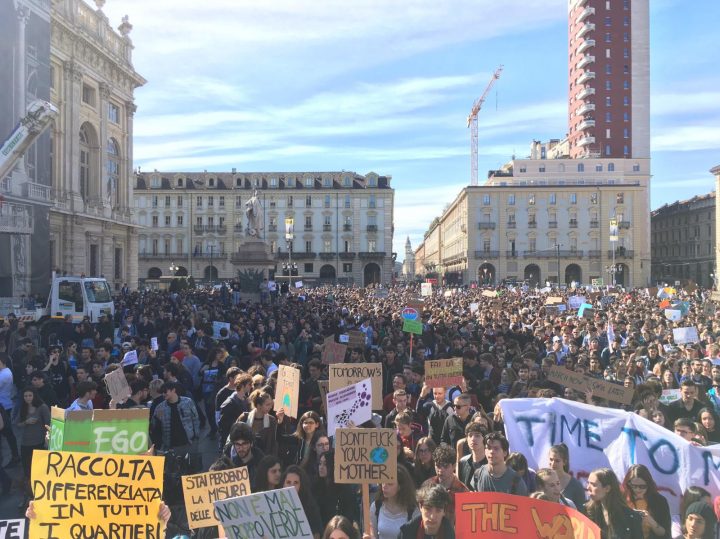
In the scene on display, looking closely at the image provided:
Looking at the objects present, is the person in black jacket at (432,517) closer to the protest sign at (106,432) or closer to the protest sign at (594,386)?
the protest sign at (106,432)

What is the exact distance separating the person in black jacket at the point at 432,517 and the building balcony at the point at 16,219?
98.2 ft

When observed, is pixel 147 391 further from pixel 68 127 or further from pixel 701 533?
pixel 68 127

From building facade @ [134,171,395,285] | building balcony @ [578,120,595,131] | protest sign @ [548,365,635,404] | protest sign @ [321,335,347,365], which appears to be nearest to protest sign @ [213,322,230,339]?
protest sign @ [321,335,347,365]

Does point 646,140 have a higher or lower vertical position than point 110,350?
higher

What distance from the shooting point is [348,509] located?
6449 millimetres

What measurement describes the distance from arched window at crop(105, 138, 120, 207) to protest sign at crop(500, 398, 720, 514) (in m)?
49.7

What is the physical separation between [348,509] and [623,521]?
236cm

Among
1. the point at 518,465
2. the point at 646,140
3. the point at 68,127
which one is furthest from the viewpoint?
the point at 646,140

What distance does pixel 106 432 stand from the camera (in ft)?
20.9

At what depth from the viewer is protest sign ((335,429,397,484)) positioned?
18.9 feet

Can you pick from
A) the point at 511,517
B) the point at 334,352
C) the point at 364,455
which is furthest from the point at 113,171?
the point at 511,517

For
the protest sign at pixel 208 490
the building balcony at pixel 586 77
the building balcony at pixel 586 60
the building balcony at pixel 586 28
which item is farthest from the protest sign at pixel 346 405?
the building balcony at pixel 586 28

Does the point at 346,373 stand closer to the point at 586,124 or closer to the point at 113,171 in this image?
the point at 113,171

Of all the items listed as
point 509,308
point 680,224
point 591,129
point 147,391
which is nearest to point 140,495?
point 147,391
